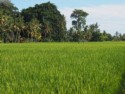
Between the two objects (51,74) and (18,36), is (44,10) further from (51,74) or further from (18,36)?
(51,74)

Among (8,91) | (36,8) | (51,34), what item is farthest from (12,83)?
(36,8)

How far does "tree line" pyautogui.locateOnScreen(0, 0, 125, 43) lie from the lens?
8438 centimetres

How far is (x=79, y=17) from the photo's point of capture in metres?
118

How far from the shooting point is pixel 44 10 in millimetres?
102188

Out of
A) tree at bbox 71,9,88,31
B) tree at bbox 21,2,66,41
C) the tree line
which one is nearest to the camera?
the tree line

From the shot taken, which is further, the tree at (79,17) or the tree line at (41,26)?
the tree at (79,17)

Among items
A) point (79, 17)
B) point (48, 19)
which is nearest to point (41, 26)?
point (48, 19)

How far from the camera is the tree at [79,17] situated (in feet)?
378

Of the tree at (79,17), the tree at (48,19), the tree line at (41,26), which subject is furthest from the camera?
the tree at (79,17)

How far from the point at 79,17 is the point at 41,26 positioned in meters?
25.3

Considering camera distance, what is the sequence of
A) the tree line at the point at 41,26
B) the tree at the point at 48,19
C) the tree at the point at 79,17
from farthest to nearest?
1. the tree at the point at 79,17
2. the tree at the point at 48,19
3. the tree line at the point at 41,26

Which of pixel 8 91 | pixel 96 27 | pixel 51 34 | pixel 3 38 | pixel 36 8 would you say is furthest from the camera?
pixel 96 27

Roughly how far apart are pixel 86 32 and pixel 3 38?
32706mm

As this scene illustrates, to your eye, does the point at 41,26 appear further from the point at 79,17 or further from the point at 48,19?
the point at 79,17
